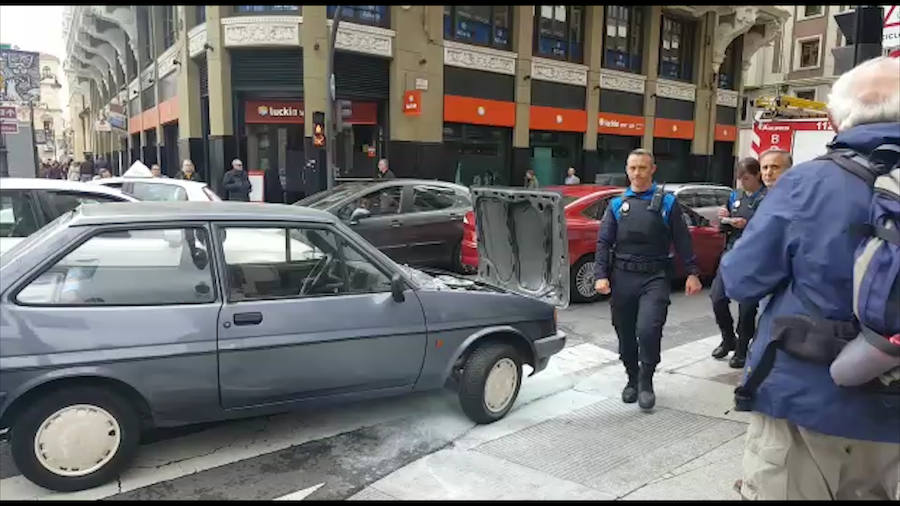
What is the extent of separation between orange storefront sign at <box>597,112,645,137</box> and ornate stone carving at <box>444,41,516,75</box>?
4.89 metres

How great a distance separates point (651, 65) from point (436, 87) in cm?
1115

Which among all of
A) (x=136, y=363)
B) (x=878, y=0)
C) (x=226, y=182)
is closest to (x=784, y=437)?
(x=136, y=363)

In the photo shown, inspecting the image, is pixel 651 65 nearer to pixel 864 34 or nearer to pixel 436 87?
pixel 436 87

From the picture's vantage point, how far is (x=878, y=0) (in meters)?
5.01

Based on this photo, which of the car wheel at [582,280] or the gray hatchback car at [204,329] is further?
the car wheel at [582,280]

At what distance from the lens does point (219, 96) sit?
17141mm

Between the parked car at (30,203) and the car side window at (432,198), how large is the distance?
471cm

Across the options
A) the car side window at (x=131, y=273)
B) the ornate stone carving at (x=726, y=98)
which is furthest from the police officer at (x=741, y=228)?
the ornate stone carving at (x=726, y=98)

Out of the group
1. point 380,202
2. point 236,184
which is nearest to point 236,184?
point 236,184

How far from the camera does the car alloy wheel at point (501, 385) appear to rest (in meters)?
4.31

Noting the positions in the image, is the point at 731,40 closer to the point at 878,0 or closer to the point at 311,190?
the point at 311,190

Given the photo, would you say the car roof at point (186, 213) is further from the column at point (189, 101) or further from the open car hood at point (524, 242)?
the column at point (189, 101)

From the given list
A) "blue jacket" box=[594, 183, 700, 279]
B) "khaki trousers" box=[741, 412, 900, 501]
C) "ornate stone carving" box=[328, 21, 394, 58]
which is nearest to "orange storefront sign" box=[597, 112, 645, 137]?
"ornate stone carving" box=[328, 21, 394, 58]

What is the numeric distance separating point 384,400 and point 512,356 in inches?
39.8
